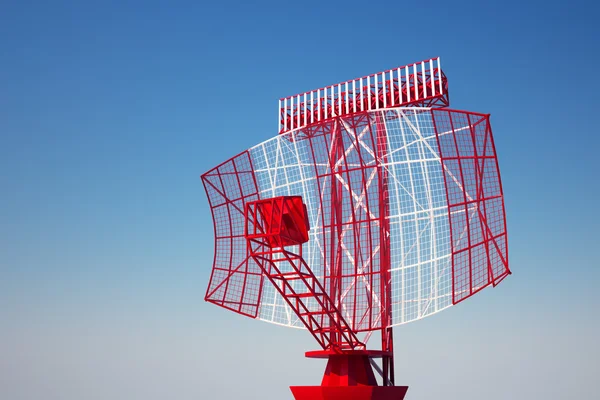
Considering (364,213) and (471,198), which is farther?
(364,213)

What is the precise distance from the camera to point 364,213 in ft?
111

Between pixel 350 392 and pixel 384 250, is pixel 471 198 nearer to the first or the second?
pixel 384 250

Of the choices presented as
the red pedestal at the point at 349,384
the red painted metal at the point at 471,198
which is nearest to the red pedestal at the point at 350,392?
the red pedestal at the point at 349,384

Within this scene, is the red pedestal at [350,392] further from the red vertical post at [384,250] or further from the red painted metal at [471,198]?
the red painted metal at [471,198]

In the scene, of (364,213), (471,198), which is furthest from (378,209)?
(471,198)

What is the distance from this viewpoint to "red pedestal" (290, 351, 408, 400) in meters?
30.5

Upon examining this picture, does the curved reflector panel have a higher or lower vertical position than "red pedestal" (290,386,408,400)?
higher

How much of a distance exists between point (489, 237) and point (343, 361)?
8694 millimetres

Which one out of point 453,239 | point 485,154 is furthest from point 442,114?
point 453,239

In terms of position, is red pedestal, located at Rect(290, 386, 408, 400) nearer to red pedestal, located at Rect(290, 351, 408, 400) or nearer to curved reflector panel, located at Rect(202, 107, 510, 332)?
red pedestal, located at Rect(290, 351, 408, 400)

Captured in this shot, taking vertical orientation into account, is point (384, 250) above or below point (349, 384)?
above

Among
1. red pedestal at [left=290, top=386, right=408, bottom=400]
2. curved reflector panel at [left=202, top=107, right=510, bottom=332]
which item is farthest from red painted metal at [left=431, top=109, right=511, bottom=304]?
red pedestal at [left=290, top=386, right=408, bottom=400]

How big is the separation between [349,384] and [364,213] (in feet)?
26.0

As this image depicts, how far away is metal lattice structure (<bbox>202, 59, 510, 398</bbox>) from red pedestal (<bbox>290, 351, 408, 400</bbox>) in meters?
0.70
